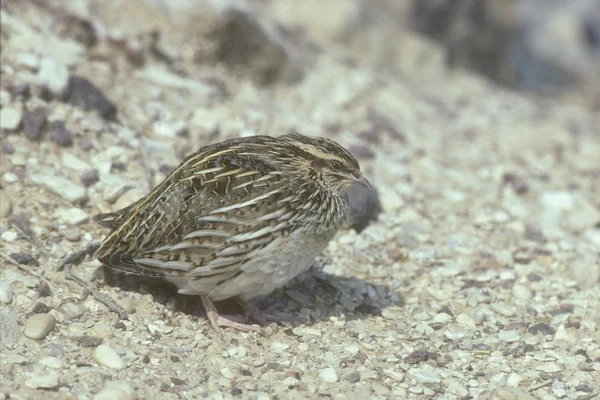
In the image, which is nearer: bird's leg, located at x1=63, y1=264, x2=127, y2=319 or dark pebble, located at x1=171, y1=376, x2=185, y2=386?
dark pebble, located at x1=171, y1=376, x2=185, y2=386

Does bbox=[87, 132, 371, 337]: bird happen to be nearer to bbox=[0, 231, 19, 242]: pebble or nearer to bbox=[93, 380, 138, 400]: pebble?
bbox=[0, 231, 19, 242]: pebble

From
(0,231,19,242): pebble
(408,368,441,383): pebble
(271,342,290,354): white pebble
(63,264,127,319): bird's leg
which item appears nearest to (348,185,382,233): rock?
(271,342,290,354): white pebble

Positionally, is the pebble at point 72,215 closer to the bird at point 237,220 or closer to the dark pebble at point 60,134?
the bird at point 237,220

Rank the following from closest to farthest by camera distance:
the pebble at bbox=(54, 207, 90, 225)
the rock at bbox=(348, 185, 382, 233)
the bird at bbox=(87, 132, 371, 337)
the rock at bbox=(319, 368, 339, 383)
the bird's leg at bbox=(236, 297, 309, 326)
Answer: the rock at bbox=(319, 368, 339, 383), the bird at bbox=(87, 132, 371, 337), the bird's leg at bbox=(236, 297, 309, 326), the pebble at bbox=(54, 207, 90, 225), the rock at bbox=(348, 185, 382, 233)

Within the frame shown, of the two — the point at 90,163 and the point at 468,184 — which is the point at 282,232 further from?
the point at 468,184

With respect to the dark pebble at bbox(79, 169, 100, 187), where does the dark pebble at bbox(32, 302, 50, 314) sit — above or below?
below

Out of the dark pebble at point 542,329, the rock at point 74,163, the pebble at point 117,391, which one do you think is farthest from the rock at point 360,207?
the pebble at point 117,391

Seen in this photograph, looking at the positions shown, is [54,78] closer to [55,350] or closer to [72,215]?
[72,215]
